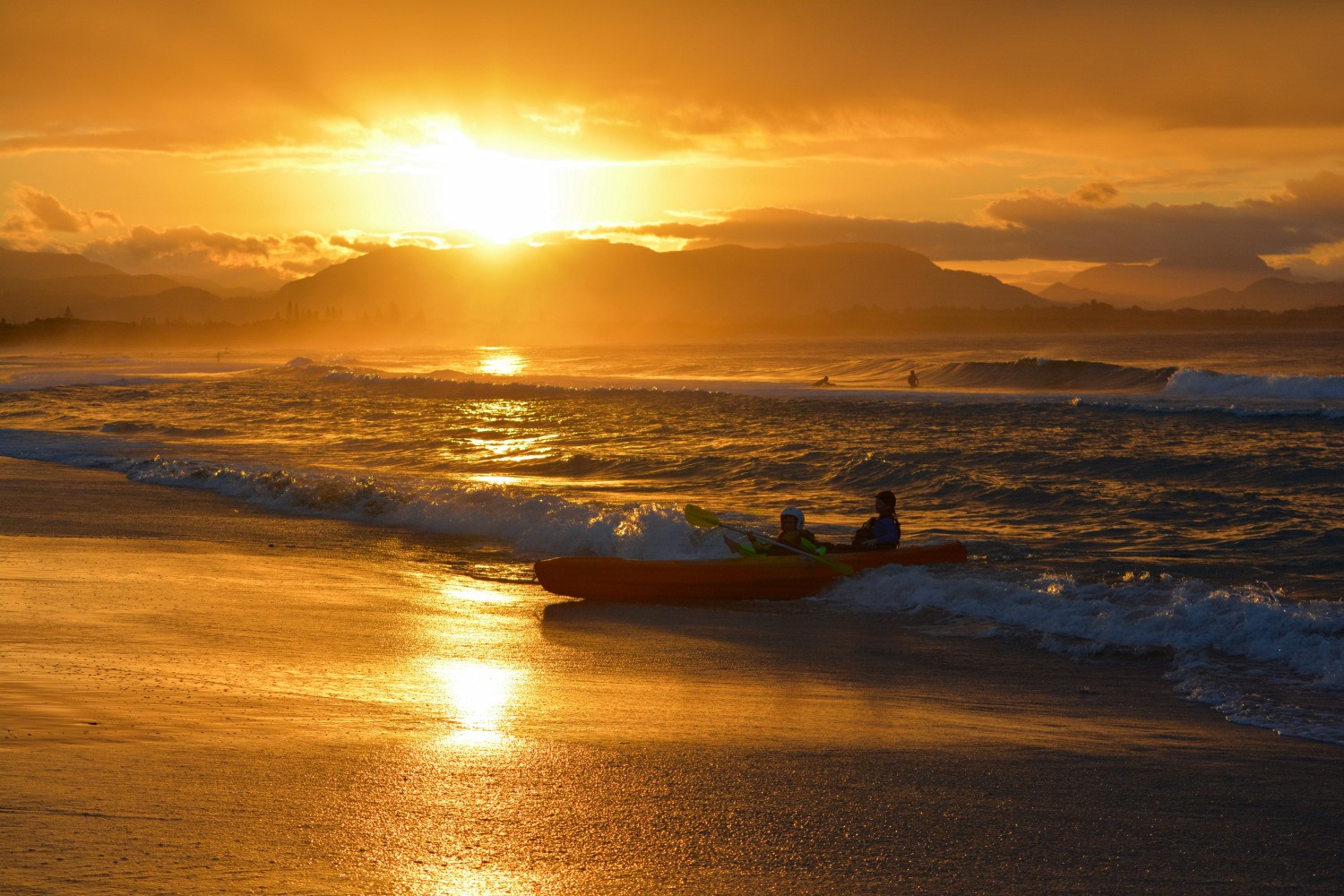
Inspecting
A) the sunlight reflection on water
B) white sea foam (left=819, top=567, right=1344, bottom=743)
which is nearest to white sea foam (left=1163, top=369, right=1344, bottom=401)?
white sea foam (left=819, top=567, right=1344, bottom=743)

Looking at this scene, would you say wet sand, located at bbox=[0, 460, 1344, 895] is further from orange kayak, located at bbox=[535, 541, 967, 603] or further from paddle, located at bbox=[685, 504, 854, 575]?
paddle, located at bbox=[685, 504, 854, 575]

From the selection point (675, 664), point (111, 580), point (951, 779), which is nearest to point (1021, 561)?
point (675, 664)

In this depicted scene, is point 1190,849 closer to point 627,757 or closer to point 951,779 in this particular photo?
point 951,779

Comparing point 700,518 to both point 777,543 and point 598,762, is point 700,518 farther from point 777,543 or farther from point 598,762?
point 598,762

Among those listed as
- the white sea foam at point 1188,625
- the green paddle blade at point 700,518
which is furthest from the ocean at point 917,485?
the green paddle blade at point 700,518

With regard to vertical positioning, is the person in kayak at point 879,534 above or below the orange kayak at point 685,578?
above

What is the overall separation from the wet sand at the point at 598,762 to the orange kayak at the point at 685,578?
1.25m

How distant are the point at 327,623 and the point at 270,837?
16.2ft

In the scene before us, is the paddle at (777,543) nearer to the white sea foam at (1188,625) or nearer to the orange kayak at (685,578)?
the orange kayak at (685,578)

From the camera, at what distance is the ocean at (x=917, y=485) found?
9641 millimetres

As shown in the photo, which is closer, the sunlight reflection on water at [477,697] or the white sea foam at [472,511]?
the sunlight reflection on water at [477,697]

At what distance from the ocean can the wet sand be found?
3.74 ft

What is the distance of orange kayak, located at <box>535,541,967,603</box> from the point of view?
11.2 metres

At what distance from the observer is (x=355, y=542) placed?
47.5 ft
